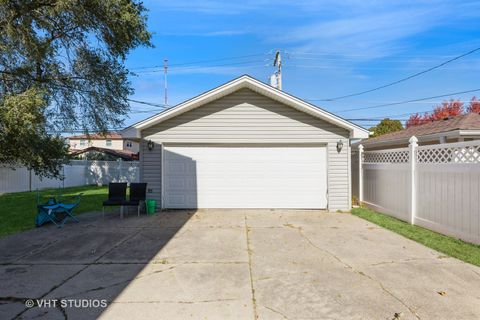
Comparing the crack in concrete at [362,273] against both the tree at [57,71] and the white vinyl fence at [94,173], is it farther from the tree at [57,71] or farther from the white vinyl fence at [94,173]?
the white vinyl fence at [94,173]

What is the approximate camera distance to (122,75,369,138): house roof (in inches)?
434

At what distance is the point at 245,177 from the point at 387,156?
Result: 4.17 m

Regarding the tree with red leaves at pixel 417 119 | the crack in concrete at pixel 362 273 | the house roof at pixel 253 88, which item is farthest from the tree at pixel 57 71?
the tree with red leaves at pixel 417 119

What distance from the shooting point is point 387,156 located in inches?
413

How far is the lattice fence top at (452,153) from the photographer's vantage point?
666 centimetres

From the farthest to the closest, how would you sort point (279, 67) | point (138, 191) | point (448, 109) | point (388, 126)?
1. point (448, 109)
2. point (388, 126)
3. point (279, 67)
4. point (138, 191)

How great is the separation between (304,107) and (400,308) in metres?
7.81

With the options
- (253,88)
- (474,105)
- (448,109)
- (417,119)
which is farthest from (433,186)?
(417,119)

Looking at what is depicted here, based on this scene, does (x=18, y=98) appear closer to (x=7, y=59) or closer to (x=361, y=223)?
(x=7, y=59)

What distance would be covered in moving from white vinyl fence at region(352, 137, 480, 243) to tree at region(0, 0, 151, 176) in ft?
32.1

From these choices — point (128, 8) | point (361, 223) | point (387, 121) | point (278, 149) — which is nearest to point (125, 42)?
point (128, 8)

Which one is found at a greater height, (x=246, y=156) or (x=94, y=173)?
(x=246, y=156)

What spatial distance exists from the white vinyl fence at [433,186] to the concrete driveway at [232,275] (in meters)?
0.96

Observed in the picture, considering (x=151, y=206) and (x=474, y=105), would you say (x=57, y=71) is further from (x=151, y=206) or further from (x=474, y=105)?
(x=474, y=105)
